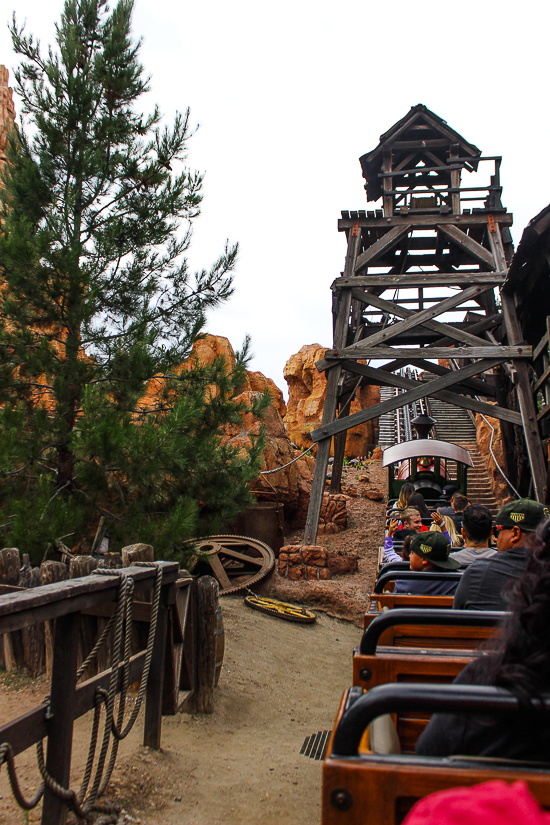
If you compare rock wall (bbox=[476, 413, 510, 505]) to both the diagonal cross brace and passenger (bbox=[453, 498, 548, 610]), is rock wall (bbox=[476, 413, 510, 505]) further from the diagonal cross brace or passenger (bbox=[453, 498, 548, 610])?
passenger (bbox=[453, 498, 548, 610])

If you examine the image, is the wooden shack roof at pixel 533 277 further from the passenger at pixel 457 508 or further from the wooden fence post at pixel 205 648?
the wooden fence post at pixel 205 648

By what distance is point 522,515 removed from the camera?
9.98 feet

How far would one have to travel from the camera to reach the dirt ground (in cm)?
286

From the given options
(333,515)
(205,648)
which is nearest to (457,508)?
(205,648)

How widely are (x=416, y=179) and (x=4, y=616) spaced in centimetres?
1259

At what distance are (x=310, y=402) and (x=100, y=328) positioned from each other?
27708 millimetres

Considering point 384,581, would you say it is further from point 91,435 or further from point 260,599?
point 260,599

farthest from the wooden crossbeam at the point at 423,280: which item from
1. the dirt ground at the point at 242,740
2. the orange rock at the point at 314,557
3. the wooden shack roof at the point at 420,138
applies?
the dirt ground at the point at 242,740

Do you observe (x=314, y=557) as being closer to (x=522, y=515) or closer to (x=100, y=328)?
(x=100, y=328)

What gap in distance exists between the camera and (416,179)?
1223 centimetres

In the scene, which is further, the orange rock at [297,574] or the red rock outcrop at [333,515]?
the red rock outcrop at [333,515]

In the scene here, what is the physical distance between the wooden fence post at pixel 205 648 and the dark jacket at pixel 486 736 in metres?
3.31

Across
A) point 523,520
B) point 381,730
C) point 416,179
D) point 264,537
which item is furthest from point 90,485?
point 416,179

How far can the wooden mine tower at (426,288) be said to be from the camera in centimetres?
926
